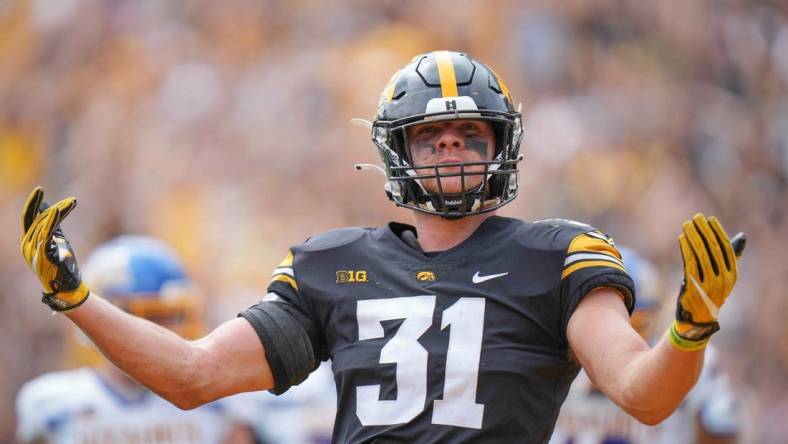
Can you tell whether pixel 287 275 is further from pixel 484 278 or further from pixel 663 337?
pixel 663 337

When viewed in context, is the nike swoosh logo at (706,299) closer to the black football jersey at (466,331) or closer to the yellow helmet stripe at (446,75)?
the black football jersey at (466,331)

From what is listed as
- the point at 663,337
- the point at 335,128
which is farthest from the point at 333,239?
the point at 335,128

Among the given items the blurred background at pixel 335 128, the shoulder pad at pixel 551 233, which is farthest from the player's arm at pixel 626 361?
the blurred background at pixel 335 128

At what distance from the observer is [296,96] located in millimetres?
7750

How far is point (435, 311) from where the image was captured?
116 inches

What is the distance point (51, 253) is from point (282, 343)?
0.62 meters

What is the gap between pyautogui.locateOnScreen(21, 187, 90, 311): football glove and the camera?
2.70 meters

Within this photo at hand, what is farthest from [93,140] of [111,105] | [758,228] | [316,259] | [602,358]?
[602,358]

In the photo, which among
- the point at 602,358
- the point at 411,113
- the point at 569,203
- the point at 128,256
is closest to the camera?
the point at 602,358

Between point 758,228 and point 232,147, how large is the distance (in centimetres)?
304

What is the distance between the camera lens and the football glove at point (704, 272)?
7.93ft

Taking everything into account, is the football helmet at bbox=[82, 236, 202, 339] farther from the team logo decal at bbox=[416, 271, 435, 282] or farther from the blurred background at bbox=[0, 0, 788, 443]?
the team logo decal at bbox=[416, 271, 435, 282]

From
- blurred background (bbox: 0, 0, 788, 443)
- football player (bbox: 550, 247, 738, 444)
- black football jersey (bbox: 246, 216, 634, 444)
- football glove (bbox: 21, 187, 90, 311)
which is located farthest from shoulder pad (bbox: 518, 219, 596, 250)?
blurred background (bbox: 0, 0, 788, 443)

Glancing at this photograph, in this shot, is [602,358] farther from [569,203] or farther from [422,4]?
[422,4]
